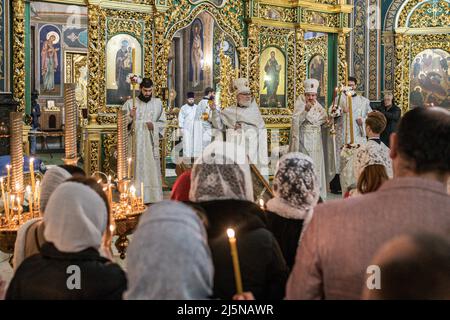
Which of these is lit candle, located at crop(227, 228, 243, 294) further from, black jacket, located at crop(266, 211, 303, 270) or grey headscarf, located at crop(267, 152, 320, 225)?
black jacket, located at crop(266, 211, 303, 270)

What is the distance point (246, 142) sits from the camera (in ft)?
28.0

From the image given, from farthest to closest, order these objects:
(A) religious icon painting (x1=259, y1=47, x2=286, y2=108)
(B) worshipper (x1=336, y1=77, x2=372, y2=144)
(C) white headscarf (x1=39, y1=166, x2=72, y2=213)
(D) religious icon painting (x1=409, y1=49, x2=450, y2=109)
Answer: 1. (D) religious icon painting (x1=409, y1=49, x2=450, y2=109)
2. (A) religious icon painting (x1=259, y1=47, x2=286, y2=108)
3. (B) worshipper (x1=336, y1=77, x2=372, y2=144)
4. (C) white headscarf (x1=39, y1=166, x2=72, y2=213)

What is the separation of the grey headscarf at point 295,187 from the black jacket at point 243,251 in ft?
1.57

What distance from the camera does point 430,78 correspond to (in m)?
14.4

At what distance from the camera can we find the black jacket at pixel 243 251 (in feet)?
7.93

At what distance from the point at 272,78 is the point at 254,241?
9523 millimetres

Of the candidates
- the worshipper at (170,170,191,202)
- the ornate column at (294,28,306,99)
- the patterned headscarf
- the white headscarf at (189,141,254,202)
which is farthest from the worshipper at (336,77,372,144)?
the white headscarf at (189,141,254,202)

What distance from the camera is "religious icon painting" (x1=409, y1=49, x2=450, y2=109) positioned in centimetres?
1433

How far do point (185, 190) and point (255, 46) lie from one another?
8.12 m

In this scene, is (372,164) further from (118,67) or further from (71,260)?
(118,67)

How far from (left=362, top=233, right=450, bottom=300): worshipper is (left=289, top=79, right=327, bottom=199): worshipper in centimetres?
794

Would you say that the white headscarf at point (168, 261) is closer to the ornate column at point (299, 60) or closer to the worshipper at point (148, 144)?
the worshipper at point (148, 144)

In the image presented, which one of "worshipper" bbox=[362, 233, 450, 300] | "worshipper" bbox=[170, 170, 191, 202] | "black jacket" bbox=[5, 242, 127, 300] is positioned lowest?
"black jacket" bbox=[5, 242, 127, 300]

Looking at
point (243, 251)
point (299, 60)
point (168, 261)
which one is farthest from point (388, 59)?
point (168, 261)
